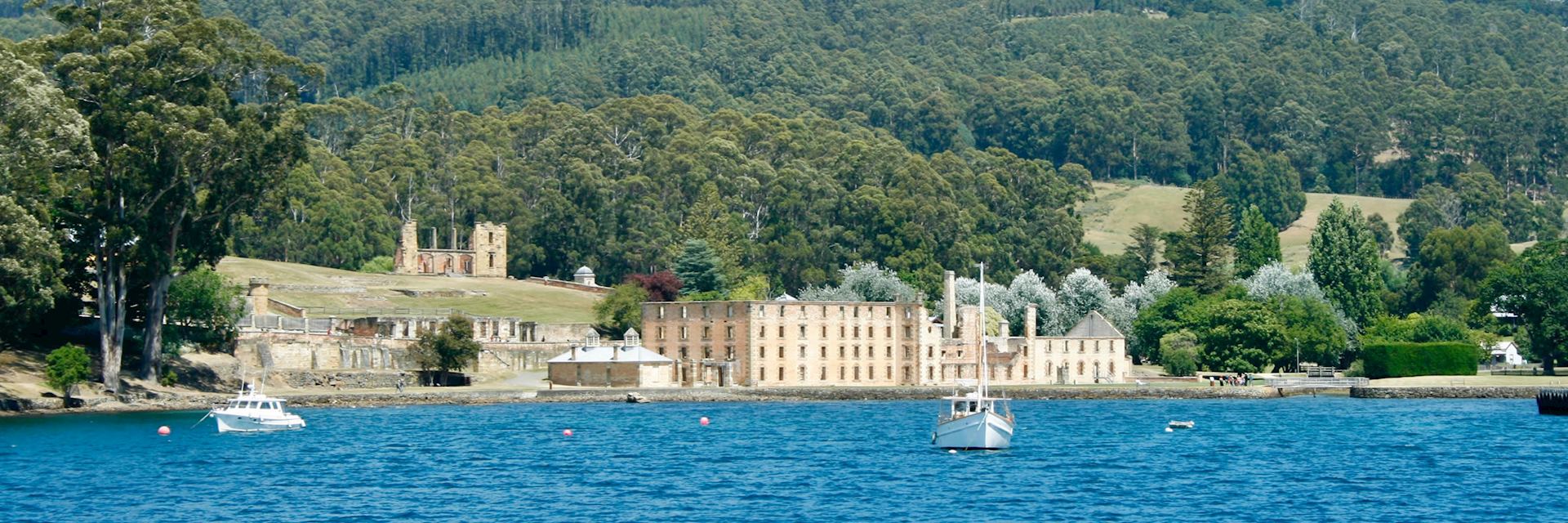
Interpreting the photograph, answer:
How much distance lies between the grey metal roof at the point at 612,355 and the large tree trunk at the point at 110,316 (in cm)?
2432

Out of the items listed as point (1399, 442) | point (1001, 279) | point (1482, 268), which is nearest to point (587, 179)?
point (1001, 279)

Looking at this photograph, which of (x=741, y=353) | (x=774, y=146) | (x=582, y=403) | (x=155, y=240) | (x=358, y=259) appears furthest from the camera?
(x=774, y=146)

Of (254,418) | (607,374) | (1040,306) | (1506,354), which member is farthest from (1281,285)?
(254,418)

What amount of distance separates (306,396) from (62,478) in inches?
1454

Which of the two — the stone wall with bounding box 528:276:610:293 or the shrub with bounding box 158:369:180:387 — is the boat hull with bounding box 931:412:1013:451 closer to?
the shrub with bounding box 158:369:180:387

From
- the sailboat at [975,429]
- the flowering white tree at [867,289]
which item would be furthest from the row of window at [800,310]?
the sailboat at [975,429]

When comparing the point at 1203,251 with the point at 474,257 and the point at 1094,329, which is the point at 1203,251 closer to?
the point at 1094,329

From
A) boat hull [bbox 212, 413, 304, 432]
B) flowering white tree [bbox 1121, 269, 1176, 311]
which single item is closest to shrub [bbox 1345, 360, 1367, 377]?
flowering white tree [bbox 1121, 269, 1176, 311]

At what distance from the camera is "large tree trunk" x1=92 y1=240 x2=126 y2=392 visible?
91562 mm

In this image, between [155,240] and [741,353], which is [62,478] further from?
[741,353]

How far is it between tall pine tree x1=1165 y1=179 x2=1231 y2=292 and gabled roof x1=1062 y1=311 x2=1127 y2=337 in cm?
2034

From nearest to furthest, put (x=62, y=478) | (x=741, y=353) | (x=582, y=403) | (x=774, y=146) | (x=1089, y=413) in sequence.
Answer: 1. (x=62, y=478)
2. (x=1089, y=413)
3. (x=582, y=403)
4. (x=741, y=353)
5. (x=774, y=146)

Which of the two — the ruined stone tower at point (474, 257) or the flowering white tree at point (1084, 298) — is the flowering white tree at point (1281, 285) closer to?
the flowering white tree at point (1084, 298)

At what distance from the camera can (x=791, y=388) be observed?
11050cm
